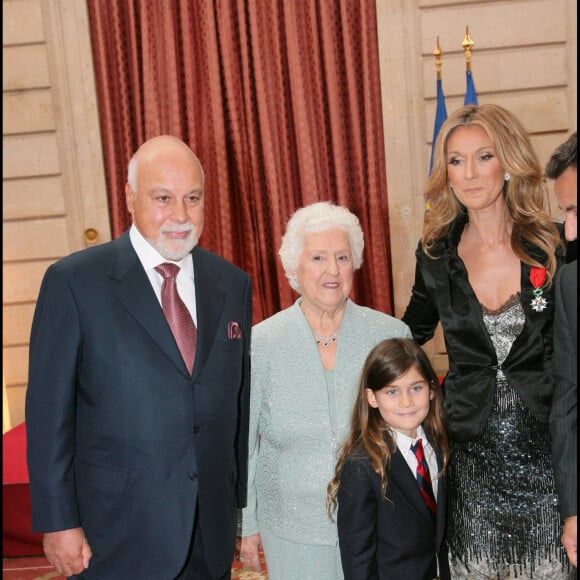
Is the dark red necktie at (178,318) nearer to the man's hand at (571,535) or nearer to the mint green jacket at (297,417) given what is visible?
the mint green jacket at (297,417)

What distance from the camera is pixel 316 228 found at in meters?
2.31

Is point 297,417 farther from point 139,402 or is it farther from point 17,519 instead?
point 17,519

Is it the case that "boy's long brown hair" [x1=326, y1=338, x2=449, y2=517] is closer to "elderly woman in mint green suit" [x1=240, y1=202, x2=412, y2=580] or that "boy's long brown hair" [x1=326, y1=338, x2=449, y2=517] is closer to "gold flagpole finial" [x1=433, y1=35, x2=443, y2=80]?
"elderly woman in mint green suit" [x1=240, y1=202, x2=412, y2=580]

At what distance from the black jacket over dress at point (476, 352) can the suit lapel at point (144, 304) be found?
0.82 m

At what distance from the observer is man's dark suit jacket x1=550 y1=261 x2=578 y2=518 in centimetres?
182

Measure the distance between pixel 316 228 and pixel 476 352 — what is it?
0.61 metres

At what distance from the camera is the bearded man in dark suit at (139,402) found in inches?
79.4

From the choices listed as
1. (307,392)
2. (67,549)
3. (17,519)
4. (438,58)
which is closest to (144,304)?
(307,392)

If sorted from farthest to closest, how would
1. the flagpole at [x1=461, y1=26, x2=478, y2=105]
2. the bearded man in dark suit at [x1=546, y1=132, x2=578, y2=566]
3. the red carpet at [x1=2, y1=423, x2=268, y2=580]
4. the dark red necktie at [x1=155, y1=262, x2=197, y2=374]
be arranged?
1. the flagpole at [x1=461, y1=26, x2=478, y2=105]
2. the red carpet at [x1=2, y1=423, x2=268, y2=580]
3. the dark red necktie at [x1=155, y1=262, x2=197, y2=374]
4. the bearded man in dark suit at [x1=546, y1=132, x2=578, y2=566]

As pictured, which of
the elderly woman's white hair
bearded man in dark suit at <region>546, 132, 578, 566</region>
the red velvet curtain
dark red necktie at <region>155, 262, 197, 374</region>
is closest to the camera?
bearded man in dark suit at <region>546, 132, 578, 566</region>

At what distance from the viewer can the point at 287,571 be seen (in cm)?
224

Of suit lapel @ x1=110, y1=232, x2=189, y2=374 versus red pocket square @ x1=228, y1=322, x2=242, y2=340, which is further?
red pocket square @ x1=228, y1=322, x2=242, y2=340

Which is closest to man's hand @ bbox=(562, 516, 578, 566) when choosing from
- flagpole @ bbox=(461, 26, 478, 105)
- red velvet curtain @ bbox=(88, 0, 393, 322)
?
flagpole @ bbox=(461, 26, 478, 105)

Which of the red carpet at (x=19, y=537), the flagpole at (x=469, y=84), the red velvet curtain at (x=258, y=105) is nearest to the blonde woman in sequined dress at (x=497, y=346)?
the red carpet at (x=19, y=537)
